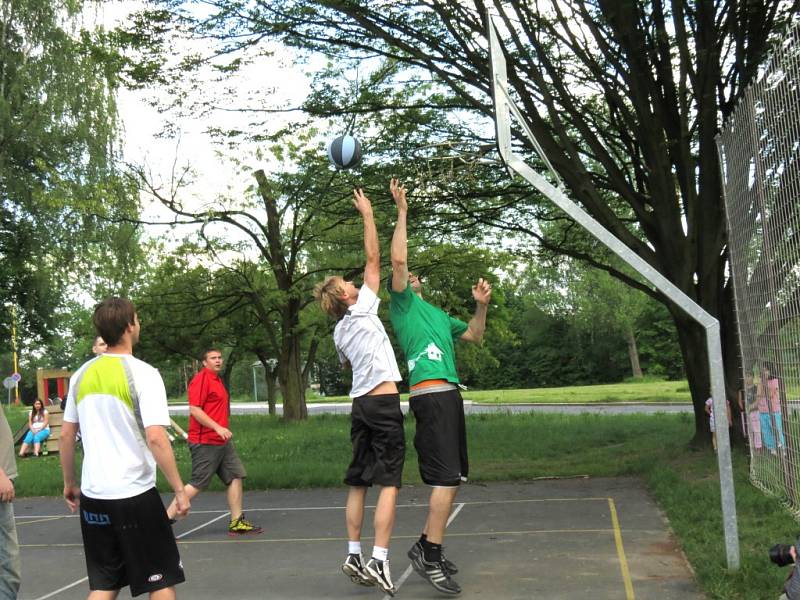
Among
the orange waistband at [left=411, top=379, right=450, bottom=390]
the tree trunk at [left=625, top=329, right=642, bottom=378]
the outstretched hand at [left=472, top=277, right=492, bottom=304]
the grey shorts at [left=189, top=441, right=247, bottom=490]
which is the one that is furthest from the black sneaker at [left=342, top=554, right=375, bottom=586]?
the tree trunk at [left=625, top=329, right=642, bottom=378]

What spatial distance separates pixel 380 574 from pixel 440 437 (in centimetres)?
91

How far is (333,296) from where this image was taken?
580cm

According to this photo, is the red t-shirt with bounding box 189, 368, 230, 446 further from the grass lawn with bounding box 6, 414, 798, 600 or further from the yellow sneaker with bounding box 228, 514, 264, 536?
the grass lawn with bounding box 6, 414, 798, 600

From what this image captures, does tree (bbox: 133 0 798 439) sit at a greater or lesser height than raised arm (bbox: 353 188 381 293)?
greater

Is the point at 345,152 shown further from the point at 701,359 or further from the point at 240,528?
the point at 701,359

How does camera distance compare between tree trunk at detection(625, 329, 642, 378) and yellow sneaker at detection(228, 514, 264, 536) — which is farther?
tree trunk at detection(625, 329, 642, 378)

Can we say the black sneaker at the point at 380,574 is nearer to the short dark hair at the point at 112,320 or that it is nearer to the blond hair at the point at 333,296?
the blond hair at the point at 333,296

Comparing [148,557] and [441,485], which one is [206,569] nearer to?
[441,485]

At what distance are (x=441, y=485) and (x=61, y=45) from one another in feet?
82.0

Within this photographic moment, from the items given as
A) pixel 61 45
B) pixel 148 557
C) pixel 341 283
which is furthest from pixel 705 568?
pixel 61 45

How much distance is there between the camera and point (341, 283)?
19.1 feet

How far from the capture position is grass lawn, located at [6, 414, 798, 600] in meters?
5.86

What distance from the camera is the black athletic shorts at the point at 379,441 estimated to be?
217 inches

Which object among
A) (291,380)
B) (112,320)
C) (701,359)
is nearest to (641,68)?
(701,359)
